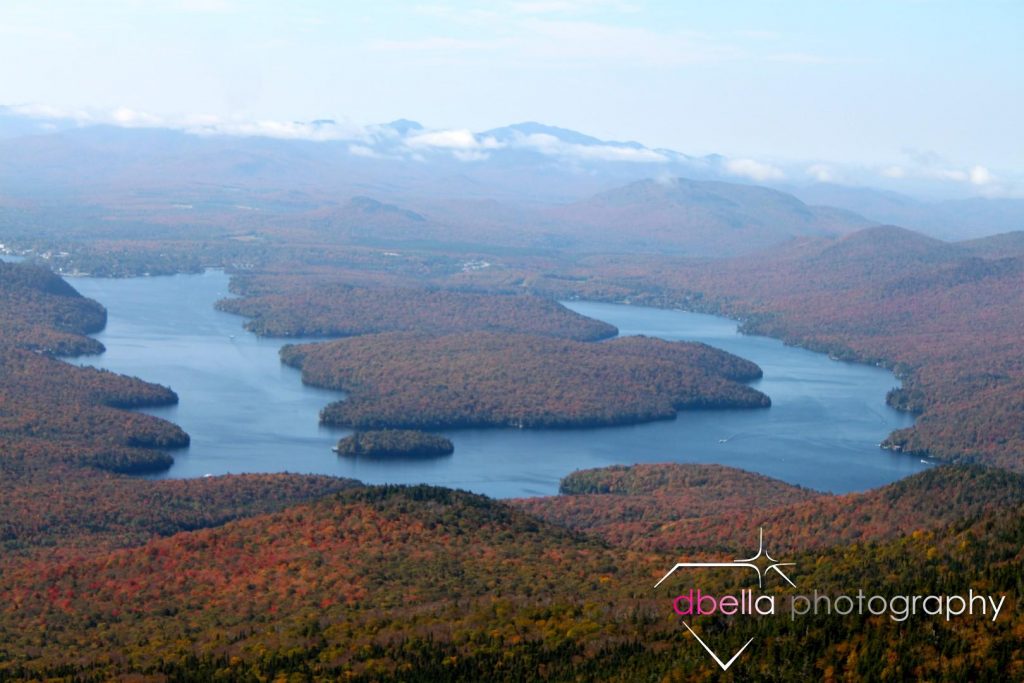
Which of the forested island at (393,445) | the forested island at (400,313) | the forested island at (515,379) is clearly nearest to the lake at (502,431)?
the forested island at (393,445)

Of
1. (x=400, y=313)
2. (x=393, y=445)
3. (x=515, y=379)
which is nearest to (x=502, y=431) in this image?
(x=393, y=445)

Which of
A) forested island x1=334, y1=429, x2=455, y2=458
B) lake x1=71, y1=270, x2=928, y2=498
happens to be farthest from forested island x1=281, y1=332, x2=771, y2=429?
forested island x1=334, y1=429, x2=455, y2=458

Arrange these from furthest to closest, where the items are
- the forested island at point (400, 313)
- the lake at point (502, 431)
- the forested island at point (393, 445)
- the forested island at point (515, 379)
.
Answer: the forested island at point (400, 313), the forested island at point (515, 379), the forested island at point (393, 445), the lake at point (502, 431)

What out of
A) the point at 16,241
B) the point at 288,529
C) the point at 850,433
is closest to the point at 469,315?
the point at 850,433

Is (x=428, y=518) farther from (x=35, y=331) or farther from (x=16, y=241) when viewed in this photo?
(x=16, y=241)

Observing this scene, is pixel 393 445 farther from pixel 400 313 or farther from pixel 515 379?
pixel 400 313

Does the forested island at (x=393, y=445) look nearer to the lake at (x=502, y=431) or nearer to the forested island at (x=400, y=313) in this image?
the lake at (x=502, y=431)
